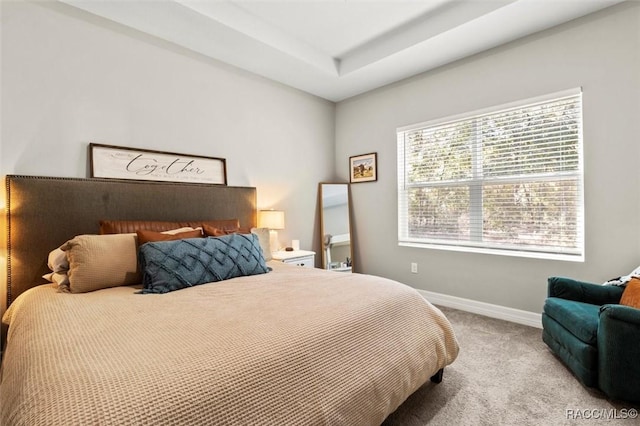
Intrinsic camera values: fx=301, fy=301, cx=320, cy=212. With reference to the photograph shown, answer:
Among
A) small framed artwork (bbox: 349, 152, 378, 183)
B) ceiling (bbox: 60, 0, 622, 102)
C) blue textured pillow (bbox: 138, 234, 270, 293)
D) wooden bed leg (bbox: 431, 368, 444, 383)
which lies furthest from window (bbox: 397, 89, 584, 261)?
blue textured pillow (bbox: 138, 234, 270, 293)

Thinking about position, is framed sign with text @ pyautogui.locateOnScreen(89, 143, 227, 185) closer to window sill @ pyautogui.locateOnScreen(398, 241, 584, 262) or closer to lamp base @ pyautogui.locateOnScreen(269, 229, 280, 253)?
lamp base @ pyautogui.locateOnScreen(269, 229, 280, 253)

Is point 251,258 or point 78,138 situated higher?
point 78,138

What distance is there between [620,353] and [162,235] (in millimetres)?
2879

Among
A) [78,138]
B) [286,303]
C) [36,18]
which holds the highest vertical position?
[36,18]

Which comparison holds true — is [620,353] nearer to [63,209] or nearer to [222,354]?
[222,354]

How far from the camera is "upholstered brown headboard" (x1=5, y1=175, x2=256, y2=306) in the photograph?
6.68ft

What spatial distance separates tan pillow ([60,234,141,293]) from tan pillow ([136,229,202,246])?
6cm

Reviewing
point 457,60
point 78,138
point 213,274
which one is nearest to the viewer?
point 213,274

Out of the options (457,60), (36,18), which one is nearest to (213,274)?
(36,18)

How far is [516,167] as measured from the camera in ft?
9.61

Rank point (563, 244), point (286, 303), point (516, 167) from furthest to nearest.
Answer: point (516, 167) → point (563, 244) → point (286, 303)

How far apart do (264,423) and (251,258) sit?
143cm

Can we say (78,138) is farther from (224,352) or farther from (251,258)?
(224,352)

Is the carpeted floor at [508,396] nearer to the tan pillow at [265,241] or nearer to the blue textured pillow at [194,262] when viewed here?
the blue textured pillow at [194,262]
